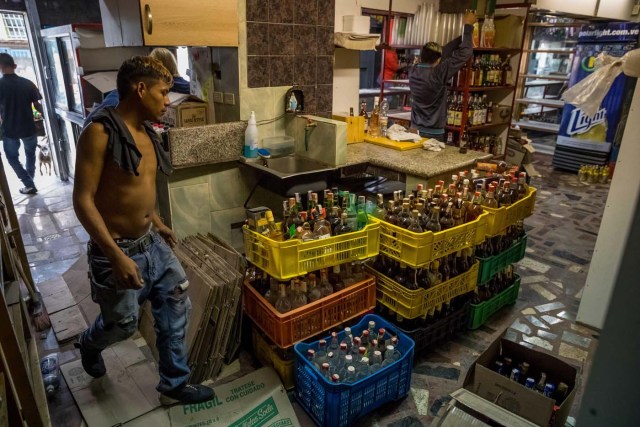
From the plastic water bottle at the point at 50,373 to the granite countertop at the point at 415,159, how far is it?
7.65ft

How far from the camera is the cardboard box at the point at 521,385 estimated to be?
1.95 metres

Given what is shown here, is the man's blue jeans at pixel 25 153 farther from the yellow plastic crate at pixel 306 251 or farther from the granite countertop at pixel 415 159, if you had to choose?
the yellow plastic crate at pixel 306 251

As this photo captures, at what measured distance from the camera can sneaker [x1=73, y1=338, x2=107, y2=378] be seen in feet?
7.76

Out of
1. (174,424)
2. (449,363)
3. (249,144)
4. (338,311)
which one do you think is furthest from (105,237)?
(449,363)

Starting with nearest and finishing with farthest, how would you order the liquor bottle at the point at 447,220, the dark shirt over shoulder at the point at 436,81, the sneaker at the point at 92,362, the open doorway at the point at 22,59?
the sneaker at the point at 92,362 → the liquor bottle at the point at 447,220 → the dark shirt over shoulder at the point at 436,81 → the open doorway at the point at 22,59

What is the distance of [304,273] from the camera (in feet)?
7.62

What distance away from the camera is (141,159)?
1.95m

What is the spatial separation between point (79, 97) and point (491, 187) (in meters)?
4.92

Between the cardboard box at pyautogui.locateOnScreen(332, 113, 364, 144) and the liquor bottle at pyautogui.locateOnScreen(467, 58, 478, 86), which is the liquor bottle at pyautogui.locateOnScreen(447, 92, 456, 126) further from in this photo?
the cardboard box at pyautogui.locateOnScreen(332, 113, 364, 144)

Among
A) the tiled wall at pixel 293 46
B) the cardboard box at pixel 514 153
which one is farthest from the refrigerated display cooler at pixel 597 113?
the tiled wall at pixel 293 46

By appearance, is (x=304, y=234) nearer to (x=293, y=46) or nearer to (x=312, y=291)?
(x=312, y=291)

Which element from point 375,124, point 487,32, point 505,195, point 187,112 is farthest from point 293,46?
point 487,32

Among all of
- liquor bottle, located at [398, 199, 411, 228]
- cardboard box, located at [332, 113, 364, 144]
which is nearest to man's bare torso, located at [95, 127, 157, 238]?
liquor bottle, located at [398, 199, 411, 228]

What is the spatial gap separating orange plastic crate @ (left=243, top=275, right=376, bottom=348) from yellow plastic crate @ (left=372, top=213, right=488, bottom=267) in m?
0.25
